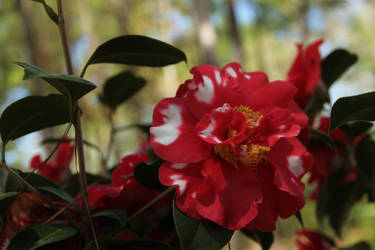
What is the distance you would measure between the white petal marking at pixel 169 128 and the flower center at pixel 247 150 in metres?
0.04

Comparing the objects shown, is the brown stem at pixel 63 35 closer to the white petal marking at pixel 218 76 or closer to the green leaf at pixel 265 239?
the white petal marking at pixel 218 76

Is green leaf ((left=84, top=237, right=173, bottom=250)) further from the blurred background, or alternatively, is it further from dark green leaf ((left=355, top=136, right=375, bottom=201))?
the blurred background

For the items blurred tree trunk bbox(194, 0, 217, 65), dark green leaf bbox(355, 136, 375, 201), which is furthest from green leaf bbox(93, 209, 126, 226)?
blurred tree trunk bbox(194, 0, 217, 65)

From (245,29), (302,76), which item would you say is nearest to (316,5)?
(245,29)

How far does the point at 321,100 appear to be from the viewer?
1.47ft

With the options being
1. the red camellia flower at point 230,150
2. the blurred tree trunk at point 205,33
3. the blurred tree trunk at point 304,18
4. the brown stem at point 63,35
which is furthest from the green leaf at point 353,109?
the blurred tree trunk at point 304,18

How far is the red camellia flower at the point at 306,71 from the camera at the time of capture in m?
0.44

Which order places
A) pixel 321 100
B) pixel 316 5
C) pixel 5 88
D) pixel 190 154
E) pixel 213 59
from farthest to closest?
pixel 316 5
pixel 5 88
pixel 213 59
pixel 321 100
pixel 190 154

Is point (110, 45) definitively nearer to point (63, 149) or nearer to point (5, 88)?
point (63, 149)

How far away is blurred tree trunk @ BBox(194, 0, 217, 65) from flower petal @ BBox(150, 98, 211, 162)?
8.16 feet

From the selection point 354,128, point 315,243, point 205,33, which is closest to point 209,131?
point 354,128

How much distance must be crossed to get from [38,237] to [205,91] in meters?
0.18

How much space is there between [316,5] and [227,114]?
33.9ft

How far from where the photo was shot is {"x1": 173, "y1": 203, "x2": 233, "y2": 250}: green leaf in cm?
27
